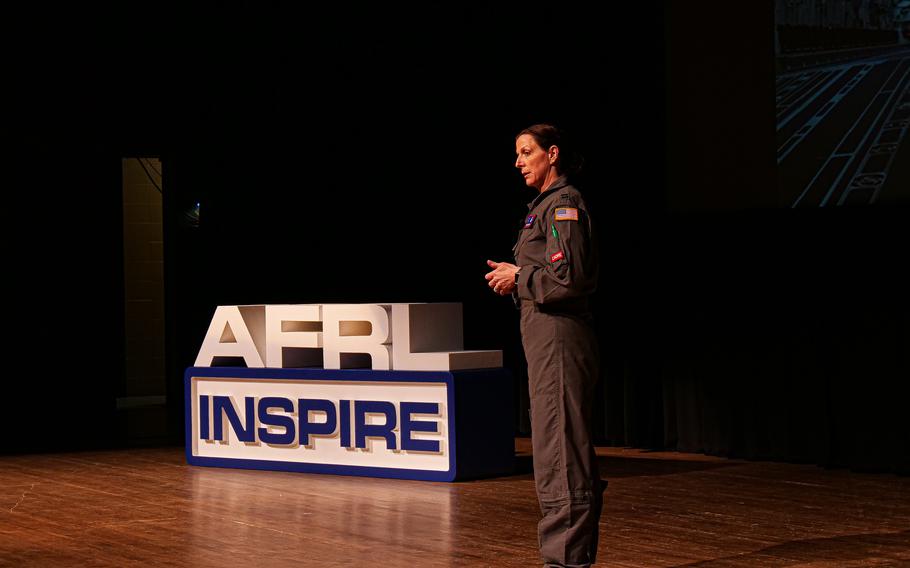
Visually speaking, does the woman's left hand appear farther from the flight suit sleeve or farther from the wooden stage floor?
the wooden stage floor

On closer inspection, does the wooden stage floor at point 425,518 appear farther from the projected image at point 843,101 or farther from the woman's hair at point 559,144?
the projected image at point 843,101

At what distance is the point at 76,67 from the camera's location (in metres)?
9.57

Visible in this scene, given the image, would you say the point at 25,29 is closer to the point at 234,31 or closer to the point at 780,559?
the point at 234,31

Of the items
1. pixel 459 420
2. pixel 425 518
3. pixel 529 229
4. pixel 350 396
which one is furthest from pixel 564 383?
pixel 350 396

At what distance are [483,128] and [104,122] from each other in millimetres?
3236

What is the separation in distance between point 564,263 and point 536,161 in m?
0.34

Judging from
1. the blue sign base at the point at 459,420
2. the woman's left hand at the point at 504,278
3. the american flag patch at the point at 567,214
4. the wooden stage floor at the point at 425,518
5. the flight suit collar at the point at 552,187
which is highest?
the flight suit collar at the point at 552,187

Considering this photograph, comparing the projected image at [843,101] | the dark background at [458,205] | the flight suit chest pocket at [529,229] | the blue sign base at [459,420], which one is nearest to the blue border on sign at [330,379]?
the blue sign base at [459,420]

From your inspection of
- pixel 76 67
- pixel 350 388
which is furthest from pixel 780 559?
pixel 76 67

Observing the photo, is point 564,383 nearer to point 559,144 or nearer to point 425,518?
point 559,144

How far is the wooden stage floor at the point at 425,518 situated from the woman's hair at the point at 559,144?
1.29 m

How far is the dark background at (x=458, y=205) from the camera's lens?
6.67 metres

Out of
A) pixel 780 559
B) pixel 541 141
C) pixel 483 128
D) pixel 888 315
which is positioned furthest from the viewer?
pixel 483 128

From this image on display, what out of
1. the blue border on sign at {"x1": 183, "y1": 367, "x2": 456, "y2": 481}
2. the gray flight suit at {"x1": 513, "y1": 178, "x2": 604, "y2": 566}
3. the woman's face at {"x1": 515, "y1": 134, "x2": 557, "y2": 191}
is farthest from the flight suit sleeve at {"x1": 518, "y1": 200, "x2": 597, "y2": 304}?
the blue border on sign at {"x1": 183, "y1": 367, "x2": 456, "y2": 481}
